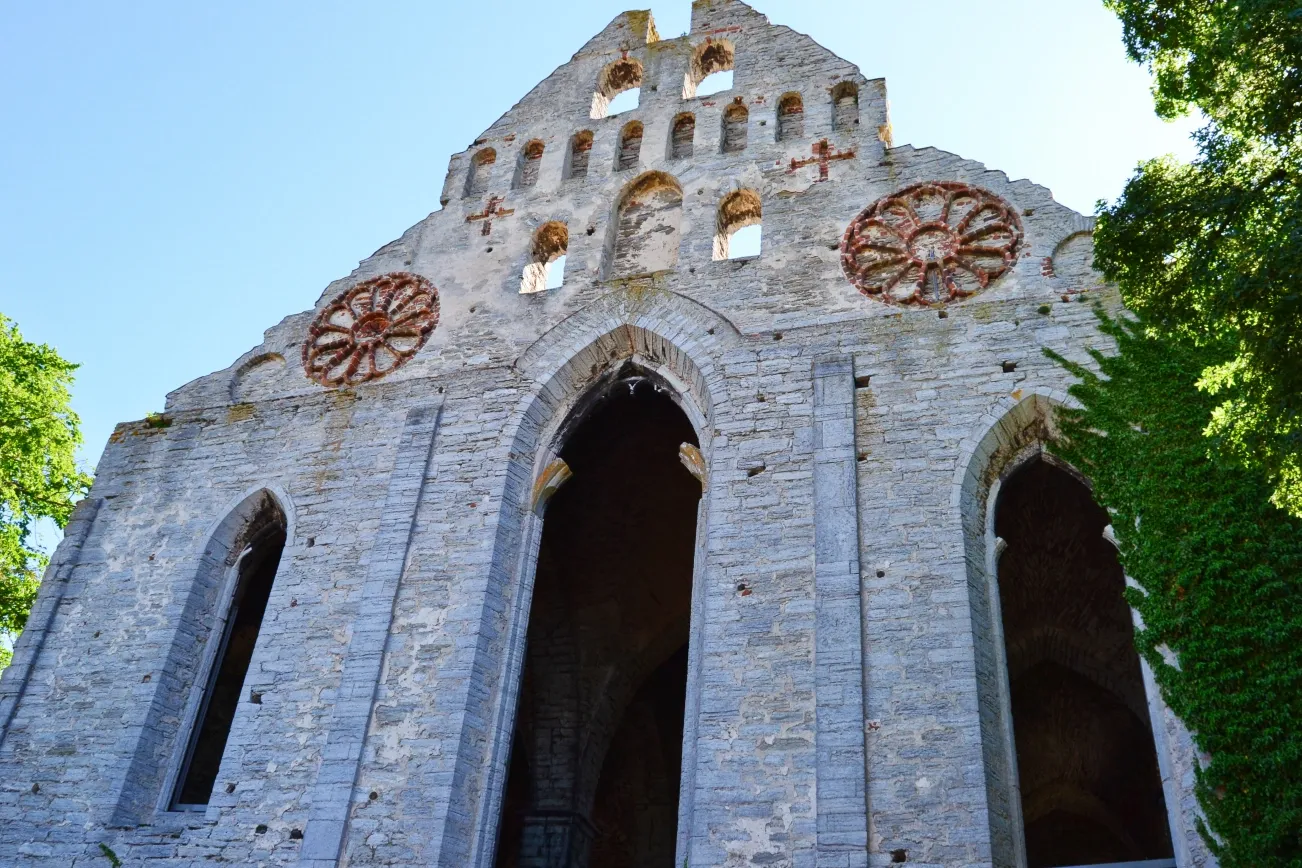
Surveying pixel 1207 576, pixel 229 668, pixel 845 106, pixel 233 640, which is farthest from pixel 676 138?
pixel 229 668

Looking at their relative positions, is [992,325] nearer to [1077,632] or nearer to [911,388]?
[911,388]

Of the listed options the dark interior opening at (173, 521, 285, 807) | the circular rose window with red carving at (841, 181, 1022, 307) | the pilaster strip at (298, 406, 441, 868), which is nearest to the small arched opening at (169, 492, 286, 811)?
the dark interior opening at (173, 521, 285, 807)

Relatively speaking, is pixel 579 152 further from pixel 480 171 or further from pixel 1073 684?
pixel 1073 684

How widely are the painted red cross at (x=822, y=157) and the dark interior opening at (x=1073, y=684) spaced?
3.60 m

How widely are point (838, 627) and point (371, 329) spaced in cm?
626

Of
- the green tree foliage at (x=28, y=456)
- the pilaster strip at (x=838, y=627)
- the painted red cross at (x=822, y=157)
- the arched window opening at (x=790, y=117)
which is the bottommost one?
the pilaster strip at (x=838, y=627)

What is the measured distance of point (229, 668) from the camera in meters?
13.5

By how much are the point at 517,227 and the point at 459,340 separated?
163cm

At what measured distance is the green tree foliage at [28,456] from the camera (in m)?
14.8

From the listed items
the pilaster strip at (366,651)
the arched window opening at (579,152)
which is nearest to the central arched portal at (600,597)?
the pilaster strip at (366,651)

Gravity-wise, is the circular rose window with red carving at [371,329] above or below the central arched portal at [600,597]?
above

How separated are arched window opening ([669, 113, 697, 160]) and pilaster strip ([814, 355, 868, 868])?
3762 millimetres

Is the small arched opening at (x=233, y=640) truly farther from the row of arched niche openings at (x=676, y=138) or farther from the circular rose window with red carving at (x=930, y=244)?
the circular rose window with red carving at (x=930, y=244)

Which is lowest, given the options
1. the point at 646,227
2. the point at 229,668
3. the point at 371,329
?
the point at 229,668
